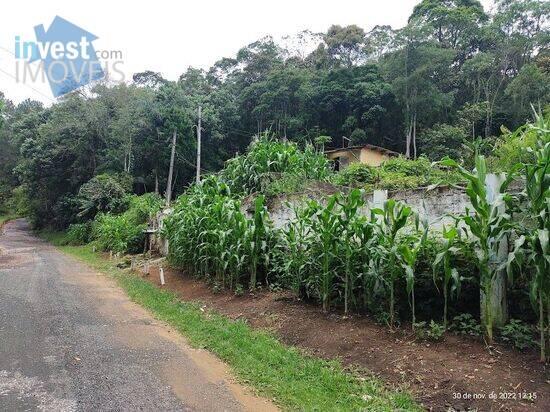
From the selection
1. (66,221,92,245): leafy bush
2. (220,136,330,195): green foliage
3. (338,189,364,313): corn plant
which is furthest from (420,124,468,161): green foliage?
(66,221,92,245): leafy bush

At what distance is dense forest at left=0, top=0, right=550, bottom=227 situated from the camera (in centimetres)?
2677

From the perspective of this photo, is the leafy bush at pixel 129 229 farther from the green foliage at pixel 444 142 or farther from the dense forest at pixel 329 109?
the green foliage at pixel 444 142

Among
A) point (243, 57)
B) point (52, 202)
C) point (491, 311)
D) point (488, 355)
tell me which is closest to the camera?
point (488, 355)

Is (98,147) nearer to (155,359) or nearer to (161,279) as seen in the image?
(161,279)

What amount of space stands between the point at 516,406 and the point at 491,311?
4.32 ft

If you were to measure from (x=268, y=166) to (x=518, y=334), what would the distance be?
8.13m

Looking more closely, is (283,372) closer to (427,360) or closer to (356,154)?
(427,360)

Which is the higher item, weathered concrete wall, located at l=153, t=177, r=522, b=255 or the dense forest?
the dense forest

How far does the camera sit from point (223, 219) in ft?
30.1

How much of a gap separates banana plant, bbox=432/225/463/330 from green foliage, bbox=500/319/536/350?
589 millimetres

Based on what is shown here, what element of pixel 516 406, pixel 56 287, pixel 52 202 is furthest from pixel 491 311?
pixel 52 202

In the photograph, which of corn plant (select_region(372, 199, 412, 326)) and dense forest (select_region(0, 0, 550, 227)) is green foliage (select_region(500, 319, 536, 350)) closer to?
corn plant (select_region(372, 199, 412, 326))

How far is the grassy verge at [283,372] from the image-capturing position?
387 centimetres

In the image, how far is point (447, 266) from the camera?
183 inches
